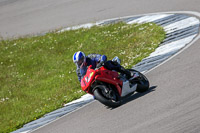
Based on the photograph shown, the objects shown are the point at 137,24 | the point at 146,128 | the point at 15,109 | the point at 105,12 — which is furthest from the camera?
the point at 105,12

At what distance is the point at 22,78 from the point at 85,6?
732 cm

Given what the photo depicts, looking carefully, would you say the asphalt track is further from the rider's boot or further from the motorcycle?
the rider's boot

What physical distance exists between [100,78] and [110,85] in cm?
39

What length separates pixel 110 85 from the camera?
32.3 feet

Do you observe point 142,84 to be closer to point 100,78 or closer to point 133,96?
point 133,96

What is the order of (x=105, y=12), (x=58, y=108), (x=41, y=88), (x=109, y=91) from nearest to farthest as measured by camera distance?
1. (x=109, y=91)
2. (x=58, y=108)
3. (x=41, y=88)
4. (x=105, y=12)

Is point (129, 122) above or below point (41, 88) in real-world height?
above

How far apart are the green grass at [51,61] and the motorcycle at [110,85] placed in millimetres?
2442

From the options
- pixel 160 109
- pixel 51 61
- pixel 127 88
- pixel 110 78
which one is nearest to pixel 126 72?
pixel 127 88

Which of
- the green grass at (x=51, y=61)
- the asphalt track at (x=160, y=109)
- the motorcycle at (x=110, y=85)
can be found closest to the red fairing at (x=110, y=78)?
the motorcycle at (x=110, y=85)

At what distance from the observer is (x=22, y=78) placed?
15.8 meters

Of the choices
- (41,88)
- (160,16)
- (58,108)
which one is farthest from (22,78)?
(160,16)

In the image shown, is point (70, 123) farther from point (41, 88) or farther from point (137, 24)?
point (137, 24)

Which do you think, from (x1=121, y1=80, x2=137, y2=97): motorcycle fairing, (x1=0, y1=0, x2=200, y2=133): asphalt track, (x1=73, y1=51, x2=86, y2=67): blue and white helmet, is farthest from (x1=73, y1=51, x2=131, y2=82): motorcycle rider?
(x1=0, y1=0, x2=200, y2=133): asphalt track
